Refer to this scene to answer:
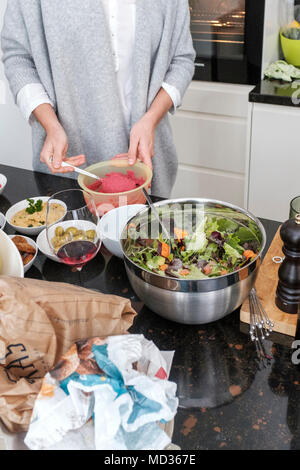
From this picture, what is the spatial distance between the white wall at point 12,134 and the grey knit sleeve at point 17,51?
2.69ft

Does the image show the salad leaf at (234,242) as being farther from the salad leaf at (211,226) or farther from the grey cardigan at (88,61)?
the grey cardigan at (88,61)

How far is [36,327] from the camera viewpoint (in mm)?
688

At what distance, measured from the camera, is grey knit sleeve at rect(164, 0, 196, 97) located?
4.80ft

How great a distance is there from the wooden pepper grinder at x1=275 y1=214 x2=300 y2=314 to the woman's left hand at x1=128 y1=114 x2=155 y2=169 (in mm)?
556

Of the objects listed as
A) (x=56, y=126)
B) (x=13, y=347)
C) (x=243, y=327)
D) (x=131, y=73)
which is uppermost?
(x=131, y=73)

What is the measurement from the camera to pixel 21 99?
141 cm

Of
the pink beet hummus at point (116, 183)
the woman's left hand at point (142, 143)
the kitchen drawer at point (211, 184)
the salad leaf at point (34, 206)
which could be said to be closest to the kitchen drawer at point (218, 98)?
the kitchen drawer at point (211, 184)

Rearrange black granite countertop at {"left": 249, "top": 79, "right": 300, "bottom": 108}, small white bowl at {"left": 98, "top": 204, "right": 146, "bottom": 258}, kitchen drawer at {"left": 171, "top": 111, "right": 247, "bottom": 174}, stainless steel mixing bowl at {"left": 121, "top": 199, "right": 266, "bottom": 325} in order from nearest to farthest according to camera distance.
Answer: stainless steel mixing bowl at {"left": 121, "top": 199, "right": 266, "bottom": 325}, small white bowl at {"left": 98, "top": 204, "right": 146, "bottom": 258}, black granite countertop at {"left": 249, "top": 79, "right": 300, "bottom": 108}, kitchen drawer at {"left": 171, "top": 111, "right": 247, "bottom": 174}

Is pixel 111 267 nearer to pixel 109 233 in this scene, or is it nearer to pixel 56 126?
pixel 109 233

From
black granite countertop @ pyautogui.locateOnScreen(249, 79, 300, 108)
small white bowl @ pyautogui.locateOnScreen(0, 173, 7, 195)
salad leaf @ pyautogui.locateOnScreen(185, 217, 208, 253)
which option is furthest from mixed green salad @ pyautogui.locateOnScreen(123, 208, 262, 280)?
black granite countertop @ pyautogui.locateOnScreen(249, 79, 300, 108)

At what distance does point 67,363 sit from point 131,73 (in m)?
1.07

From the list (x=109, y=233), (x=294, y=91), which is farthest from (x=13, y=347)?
(x=294, y=91)

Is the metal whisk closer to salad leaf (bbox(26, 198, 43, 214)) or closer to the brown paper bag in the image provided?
the brown paper bag

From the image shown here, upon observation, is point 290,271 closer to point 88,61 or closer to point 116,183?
point 116,183
